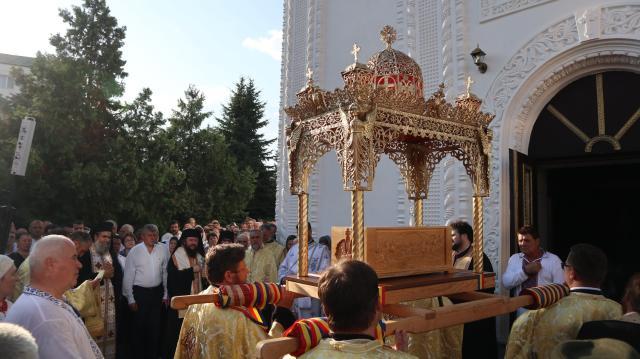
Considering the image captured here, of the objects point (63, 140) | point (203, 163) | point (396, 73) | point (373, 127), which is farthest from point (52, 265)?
point (203, 163)

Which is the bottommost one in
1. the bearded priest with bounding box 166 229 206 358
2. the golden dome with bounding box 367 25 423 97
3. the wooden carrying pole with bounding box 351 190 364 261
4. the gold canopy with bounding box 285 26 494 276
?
the bearded priest with bounding box 166 229 206 358

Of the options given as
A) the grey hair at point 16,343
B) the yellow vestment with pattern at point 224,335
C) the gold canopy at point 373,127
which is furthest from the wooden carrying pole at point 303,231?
the grey hair at point 16,343

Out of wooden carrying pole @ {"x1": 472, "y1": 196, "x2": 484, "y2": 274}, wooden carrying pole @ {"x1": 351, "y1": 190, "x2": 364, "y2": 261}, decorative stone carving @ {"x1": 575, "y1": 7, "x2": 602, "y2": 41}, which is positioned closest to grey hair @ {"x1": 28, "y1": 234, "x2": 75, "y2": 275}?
wooden carrying pole @ {"x1": 351, "y1": 190, "x2": 364, "y2": 261}

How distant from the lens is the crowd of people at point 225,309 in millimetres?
1667

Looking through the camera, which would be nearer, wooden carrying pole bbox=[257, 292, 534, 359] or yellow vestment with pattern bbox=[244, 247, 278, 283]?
wooden carrying pole bbox=[257, 292, 534, 359]

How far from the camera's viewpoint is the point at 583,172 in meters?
7.96

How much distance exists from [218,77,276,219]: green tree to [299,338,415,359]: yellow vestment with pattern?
969 inches

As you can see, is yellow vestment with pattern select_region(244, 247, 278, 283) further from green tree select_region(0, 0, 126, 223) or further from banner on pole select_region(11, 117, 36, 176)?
green tree select_region(0, 0, 126, 223)

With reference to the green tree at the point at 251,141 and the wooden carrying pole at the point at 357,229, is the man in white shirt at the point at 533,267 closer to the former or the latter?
the wooden carrying pole at the point at 357,229

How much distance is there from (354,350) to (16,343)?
107cm

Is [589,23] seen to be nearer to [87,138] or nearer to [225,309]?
[225,309]

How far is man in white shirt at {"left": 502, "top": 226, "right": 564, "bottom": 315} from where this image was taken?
183 inches

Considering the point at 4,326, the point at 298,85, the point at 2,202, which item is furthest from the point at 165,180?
the point at 4,326

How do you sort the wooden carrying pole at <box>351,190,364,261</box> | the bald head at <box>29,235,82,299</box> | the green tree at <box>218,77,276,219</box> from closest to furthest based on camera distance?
the bald head at <box>29,235,82,299</box>
the wooden carrying pole at <box>351,190,364,261</box>
the green tree at <box>218,77,276,219</box>
